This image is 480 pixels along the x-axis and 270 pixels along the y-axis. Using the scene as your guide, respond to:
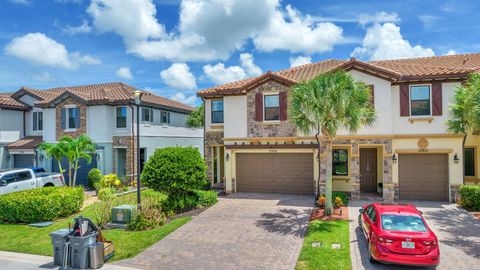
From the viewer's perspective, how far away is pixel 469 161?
17938 millimetres

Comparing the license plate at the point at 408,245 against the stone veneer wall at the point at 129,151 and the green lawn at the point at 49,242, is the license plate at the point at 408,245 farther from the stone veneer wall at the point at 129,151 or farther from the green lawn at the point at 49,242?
the stone veneer wall at the point at 129,151

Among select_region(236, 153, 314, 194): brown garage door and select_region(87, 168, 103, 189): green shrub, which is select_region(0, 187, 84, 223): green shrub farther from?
select_region(236, 153, 314, 194): brown garage door

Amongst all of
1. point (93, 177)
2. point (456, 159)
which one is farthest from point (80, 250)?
point (456, 159)

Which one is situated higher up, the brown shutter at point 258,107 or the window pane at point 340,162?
the brown shutter at point 258,107

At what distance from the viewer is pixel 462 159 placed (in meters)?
16.4

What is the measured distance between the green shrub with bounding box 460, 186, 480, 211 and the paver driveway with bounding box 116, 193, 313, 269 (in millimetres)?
7438

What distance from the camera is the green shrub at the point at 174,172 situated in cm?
1423

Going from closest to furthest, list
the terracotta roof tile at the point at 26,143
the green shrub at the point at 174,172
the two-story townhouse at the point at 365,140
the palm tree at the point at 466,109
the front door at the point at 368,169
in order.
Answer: the palm tree at the point at 466,109
the green shrub at the point at 174,172
the two-story townhouse at the point at 365,140
the front door at the point at 368,169
the terracotta roof tile at the point at 26,143

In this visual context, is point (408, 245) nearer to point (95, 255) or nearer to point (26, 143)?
point (95, 255)

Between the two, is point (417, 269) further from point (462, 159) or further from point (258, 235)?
point (462, 159)

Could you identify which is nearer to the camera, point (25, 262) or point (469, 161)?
point (25, 262)

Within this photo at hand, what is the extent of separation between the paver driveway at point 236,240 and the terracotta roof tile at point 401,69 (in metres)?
7.84

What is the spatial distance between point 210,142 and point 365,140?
9702 mm

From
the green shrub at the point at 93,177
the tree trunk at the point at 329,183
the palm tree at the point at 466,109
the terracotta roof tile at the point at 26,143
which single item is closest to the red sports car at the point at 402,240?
the tree trunk at the point at 329,183
